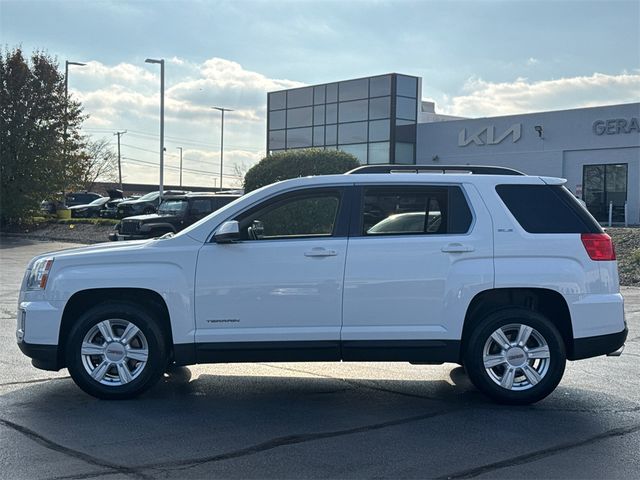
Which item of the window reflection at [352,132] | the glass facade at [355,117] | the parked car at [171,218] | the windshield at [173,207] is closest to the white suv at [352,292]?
the parked car at [171,218]

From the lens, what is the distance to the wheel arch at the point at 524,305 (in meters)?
6.38

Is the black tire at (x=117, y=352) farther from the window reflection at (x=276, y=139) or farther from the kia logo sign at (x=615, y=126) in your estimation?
the window reflection at (x=276, y=139)

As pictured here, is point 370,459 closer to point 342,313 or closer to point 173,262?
point 342,313

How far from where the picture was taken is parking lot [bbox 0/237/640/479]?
4.78 m

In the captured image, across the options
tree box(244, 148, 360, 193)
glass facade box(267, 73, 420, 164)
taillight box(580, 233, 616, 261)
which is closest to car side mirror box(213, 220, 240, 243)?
taillight box(580, 233, 616, 261)

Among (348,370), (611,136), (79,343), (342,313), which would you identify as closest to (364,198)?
(342,313)

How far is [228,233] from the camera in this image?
20.3ft

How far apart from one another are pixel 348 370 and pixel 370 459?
2.80 meters

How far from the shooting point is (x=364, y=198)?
6.50m

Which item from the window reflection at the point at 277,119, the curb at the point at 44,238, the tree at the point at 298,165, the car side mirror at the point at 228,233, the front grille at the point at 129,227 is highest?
the window reflection at the point at 277,119

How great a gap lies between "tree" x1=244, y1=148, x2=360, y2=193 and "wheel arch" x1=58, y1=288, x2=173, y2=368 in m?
16.5

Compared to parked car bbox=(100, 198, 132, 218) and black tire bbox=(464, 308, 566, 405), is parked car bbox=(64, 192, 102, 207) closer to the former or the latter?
parked car bbox=(100, 198, 132, 218)

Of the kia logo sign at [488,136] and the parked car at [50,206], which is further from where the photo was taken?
the kia logo sign at [488,136]

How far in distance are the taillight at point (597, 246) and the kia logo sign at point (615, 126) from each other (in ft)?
94.3
